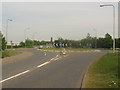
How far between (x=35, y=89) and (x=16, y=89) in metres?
0.71

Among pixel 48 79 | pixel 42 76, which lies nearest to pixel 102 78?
pixel 48 79

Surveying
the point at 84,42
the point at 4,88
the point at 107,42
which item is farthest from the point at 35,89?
the point at 84,42

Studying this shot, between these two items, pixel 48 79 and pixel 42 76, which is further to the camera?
pixel 42 76

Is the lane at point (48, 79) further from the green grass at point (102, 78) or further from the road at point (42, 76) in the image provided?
the green grass at point (102, 78)

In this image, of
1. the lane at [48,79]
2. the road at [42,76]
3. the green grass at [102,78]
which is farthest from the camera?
the road at [42,76]

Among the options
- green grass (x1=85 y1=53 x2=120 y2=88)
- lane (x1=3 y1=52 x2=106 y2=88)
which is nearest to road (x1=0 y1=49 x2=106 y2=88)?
lane (x1=3 y1=52 x2=106 y2=88)

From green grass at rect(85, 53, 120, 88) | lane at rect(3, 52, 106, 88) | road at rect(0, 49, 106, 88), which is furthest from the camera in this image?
road at rect(0, 49, 106, 88)

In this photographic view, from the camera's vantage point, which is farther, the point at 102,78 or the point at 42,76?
the point at 42,76

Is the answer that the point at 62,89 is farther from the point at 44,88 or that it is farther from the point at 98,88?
the point at 98,88

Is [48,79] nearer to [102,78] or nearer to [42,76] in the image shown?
[42,76]

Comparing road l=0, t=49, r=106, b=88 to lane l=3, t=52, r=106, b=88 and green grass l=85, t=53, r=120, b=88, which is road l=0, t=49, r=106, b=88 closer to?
lane l=3, t=52, r=106, b=88

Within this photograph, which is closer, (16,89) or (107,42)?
(16,89)

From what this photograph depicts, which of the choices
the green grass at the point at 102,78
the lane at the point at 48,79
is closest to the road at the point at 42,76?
the lane at the point at 48,79

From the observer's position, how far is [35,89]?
996 centimetres
